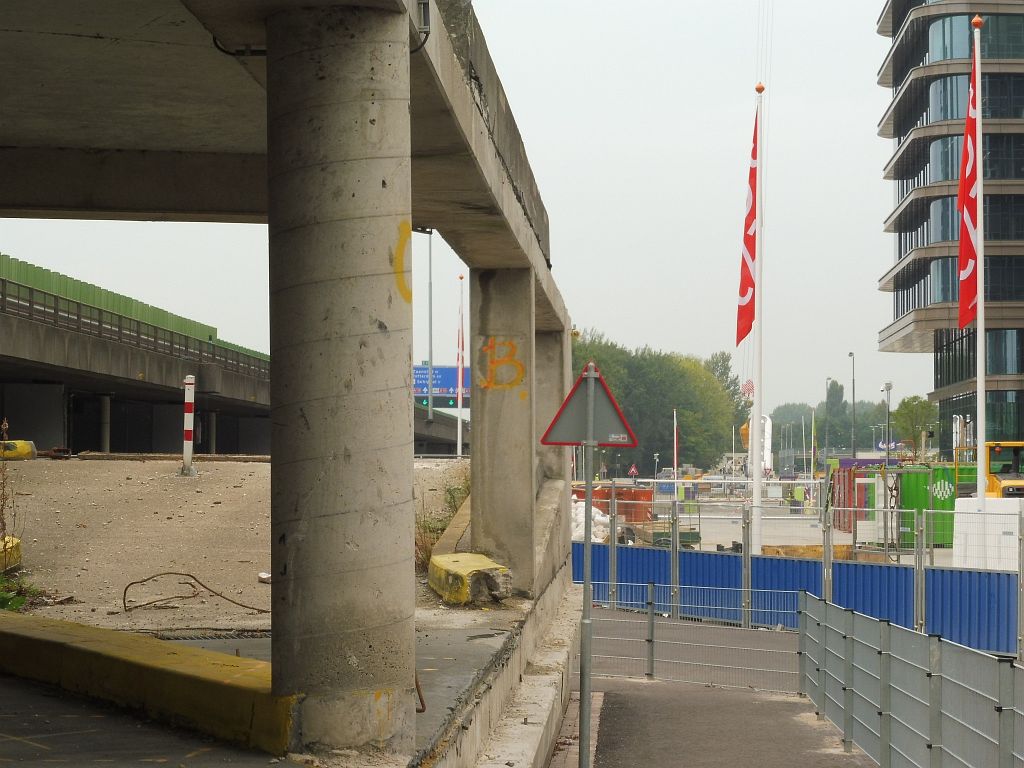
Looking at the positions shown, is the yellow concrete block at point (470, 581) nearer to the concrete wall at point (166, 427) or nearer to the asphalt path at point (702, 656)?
the asphalt path at point (702, 656)

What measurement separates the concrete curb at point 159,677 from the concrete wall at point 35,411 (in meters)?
32.4

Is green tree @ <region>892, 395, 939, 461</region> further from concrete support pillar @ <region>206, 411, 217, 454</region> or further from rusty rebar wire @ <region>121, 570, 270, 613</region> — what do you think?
rusty rebar wire @ <region>121, 570, 270, 613</region>

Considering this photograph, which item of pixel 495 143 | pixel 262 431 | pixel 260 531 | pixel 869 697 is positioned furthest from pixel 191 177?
pixel 262 431

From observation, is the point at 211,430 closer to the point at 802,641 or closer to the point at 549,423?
the point at 549,423

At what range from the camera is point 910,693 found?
1020 cm

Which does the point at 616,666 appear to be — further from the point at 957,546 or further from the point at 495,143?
the point at 495,143

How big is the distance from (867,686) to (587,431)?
447 centimetres

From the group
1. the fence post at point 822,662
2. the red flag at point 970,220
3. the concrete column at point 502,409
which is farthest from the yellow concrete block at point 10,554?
the red flag at point 970,220

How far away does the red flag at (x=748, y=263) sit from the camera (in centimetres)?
2798

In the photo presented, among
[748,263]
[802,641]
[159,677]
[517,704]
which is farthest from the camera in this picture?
[748,263]

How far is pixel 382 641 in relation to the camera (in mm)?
5852

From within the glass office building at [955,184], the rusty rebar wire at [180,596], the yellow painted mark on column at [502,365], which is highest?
the glass office building at [955,184]

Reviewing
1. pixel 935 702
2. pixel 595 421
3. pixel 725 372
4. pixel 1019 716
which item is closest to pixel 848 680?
pixel 935 702

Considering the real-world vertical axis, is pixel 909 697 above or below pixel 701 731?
above
